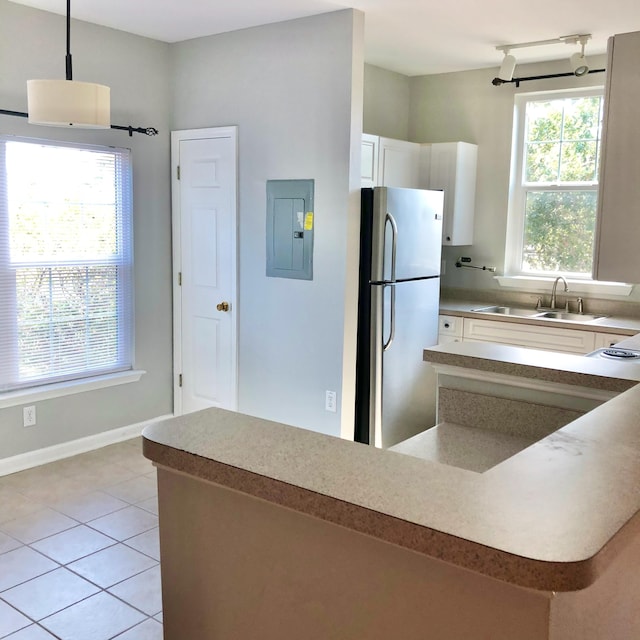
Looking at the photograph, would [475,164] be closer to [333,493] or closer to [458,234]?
[458,234]

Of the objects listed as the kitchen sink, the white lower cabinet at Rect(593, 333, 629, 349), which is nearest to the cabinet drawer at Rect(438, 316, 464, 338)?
the kitchen sink

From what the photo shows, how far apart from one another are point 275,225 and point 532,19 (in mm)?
1793

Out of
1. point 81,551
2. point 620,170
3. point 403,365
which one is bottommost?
point 81,551

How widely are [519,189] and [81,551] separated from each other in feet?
12.1

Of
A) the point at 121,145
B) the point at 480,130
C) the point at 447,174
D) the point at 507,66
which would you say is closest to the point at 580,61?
the point at 507,66

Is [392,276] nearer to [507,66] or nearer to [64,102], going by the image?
[507,66]

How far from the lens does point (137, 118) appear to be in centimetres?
429

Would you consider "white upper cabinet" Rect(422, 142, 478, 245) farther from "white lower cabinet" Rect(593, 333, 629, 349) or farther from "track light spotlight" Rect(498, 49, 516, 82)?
"white lower cabinet" Rect(593, 333, 629, 349)

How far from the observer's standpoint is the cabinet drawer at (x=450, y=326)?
4.53 m

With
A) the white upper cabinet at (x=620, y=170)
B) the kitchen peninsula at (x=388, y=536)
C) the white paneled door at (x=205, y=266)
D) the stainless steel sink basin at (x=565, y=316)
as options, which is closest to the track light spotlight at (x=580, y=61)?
the stainless steel sink basin at (x=565, y=316)

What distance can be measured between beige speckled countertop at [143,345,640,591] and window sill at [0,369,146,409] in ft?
8.99

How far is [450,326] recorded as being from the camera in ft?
15.0

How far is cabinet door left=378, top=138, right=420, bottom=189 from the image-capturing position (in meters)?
4.53

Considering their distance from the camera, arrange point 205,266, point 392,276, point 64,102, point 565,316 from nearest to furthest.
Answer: point 64,102 < point 392,276 < point 205,266 < point 565,316
